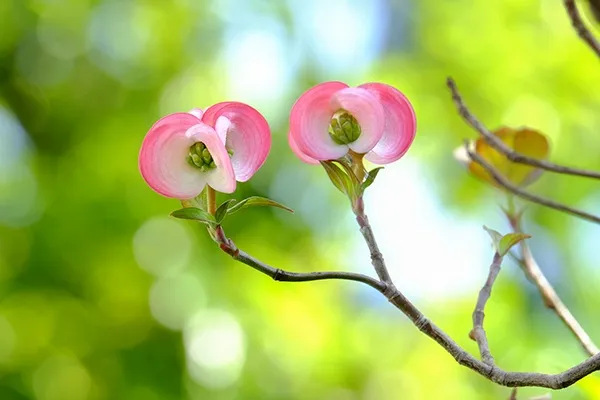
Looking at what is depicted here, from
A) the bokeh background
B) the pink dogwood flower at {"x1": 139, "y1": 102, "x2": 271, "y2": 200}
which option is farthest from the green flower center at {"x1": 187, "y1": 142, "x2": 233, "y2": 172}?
the bokeh background

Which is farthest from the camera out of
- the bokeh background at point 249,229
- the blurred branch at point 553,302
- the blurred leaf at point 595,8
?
the bokeh background at point 249,229

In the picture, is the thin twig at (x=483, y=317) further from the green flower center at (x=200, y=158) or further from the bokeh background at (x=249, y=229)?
the bokeh background at (x=249, y=229)

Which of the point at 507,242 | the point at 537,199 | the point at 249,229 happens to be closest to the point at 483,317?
the point at 507,242

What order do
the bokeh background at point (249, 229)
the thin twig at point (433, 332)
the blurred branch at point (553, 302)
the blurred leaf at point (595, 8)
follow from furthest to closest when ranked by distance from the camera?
1. the bokeh background at point (249, 229)
2. the blurred leaf at point (595, 8)
3. the blurred branch at point (553, 302)
4. the thin twig at point (433, 332)

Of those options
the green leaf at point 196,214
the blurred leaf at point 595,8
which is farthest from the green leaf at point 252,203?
the blurred leaf at point 595,8

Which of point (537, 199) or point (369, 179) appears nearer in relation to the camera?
point (369, 179)

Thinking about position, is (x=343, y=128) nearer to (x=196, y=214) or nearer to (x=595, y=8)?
(x=196, y=214)

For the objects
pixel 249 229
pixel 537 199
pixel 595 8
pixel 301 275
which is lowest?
pixel 301 275
